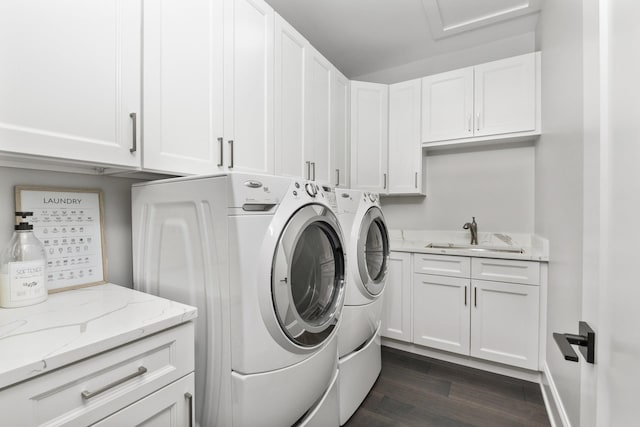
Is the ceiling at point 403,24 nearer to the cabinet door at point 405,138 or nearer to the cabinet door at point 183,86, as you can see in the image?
the cabinet door at point 405,138

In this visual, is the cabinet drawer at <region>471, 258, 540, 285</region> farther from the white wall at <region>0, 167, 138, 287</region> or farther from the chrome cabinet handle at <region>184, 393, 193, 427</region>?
the white wall at <region>0, 167, 138, 287</region>

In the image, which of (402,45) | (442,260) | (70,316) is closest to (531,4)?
(402,45)

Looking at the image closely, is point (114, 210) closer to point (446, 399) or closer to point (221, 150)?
point (221, 150)

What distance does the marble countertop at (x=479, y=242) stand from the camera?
2.10 metres

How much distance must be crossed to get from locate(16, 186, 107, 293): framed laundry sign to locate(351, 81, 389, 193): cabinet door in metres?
2.03

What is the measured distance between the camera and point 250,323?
101 centimetres

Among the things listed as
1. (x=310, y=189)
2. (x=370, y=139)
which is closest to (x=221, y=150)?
(x=310, y=189)

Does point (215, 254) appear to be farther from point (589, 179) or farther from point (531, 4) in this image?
point (531, 4)

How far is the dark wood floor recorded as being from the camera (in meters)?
1.70

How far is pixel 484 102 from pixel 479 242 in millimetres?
1226

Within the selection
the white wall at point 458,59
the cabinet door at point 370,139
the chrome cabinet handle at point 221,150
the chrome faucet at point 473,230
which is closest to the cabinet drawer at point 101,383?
the chrome cabinet handle at point 221,150

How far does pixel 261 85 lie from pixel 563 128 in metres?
1.67

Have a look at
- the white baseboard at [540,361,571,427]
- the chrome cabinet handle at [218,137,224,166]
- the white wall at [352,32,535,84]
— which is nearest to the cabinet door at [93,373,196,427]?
the chrome cabinet handle at [218,137,224,166]

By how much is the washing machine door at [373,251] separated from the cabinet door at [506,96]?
125cm
